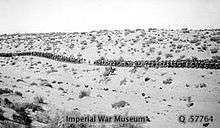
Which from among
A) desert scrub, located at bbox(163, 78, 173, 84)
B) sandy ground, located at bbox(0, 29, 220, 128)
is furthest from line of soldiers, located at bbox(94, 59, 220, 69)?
desert scrub, located at bbox(163, 78, 173, 84)

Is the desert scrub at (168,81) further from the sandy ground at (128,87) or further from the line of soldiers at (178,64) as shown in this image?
the line of soldiers at (178,64)

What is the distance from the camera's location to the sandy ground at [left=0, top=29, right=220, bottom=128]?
707 inches

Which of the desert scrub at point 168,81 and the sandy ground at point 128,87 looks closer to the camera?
the sandy ground at point 128,87

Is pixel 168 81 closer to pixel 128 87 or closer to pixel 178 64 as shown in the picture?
pixel 128 87

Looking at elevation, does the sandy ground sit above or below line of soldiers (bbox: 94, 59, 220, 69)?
below

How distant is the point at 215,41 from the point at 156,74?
1710 centimetres

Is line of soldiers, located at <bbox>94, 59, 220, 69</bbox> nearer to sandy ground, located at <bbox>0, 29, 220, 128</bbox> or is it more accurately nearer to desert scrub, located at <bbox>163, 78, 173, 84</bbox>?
sandy ground, located at <bbox>0, 29, 220, 128</bbox>

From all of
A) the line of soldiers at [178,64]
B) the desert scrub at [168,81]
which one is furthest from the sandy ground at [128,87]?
the line of soldiers at [178,64]

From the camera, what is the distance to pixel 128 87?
27016 mm

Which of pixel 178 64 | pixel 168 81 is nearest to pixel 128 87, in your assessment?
pixel 168 81

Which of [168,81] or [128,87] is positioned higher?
[168,81]

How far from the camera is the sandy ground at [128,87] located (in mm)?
17953

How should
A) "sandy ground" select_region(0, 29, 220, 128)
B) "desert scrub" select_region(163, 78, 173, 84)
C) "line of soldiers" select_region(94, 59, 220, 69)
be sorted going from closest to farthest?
"sandy ground" select_region(0, 29, 220, 128)
"desert scrub" select_region(163, 78, 173, 84)
"line of soldiers" select_region(94, 59, 220, 69)

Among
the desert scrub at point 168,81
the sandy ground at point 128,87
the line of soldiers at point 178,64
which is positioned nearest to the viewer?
the sandy ground at point 128,87
